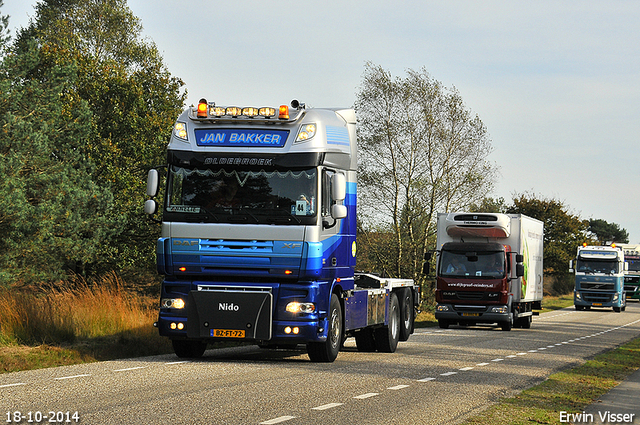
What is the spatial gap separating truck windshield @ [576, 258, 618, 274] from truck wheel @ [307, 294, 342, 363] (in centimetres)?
3536

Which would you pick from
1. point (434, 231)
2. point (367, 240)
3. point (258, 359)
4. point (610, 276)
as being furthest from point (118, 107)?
point (610, 276)

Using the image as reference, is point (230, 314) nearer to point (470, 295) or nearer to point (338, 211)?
point (338, 211)

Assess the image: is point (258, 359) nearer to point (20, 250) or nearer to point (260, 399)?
point (260, 399)

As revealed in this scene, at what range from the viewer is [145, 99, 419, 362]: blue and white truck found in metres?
13.5

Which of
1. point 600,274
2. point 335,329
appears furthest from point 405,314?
point 600,274

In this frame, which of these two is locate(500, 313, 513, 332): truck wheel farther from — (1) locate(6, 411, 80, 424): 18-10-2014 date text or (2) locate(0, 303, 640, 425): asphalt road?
(1) locate(6, 411, 80, 424): 18-10-2014 date text

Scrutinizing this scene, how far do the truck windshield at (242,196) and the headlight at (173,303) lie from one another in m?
1.37


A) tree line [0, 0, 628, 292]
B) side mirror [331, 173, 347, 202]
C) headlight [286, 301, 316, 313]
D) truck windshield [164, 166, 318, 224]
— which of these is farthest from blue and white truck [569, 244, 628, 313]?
truck windshield [164, 166, 318, 224]

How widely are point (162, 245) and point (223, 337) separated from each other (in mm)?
1853

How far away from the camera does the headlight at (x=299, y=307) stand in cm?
1352

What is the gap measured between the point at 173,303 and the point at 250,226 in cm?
190

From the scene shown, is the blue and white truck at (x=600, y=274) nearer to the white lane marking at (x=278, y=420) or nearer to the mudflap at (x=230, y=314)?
the mudflap at (x=230, y=314)

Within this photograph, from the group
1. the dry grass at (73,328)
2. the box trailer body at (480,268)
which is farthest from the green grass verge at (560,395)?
the box trailer body at (480,268)

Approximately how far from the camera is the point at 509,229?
28359 mm
